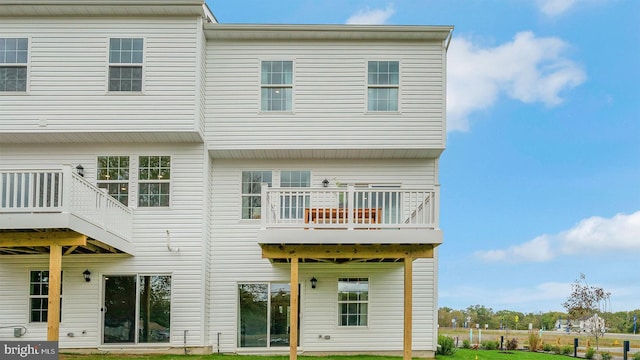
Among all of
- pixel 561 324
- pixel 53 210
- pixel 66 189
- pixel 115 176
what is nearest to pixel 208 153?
pixel 115 176

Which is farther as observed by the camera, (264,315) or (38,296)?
(264,315)

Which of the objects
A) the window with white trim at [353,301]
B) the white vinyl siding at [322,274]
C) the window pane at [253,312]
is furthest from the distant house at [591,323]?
the window pane at [253,312]

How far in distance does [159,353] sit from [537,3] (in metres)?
15.2

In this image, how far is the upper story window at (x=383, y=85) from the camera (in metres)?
14.3

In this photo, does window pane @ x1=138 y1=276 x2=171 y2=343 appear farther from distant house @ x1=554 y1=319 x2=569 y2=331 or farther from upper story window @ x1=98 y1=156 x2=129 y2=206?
distant house @ x1=554 y1=319 x2=569 y2=331

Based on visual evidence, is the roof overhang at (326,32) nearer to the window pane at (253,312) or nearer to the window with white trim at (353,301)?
the window with white trim at (353,301)

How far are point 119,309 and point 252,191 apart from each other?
413 centimetres

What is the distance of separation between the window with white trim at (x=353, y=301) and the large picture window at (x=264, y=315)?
1293 mm

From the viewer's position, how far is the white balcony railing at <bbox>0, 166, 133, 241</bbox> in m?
10.1

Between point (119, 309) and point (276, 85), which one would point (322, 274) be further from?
point (119, 309)

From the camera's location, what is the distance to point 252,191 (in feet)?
47.8

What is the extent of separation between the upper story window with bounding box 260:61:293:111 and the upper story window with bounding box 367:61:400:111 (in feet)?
6.37

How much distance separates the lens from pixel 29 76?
1359cm

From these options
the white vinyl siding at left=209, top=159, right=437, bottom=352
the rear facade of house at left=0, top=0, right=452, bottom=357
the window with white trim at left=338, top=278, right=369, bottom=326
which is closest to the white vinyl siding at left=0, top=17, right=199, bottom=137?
the rear facade of house at left=0, top=0, right=452, bottom=357
